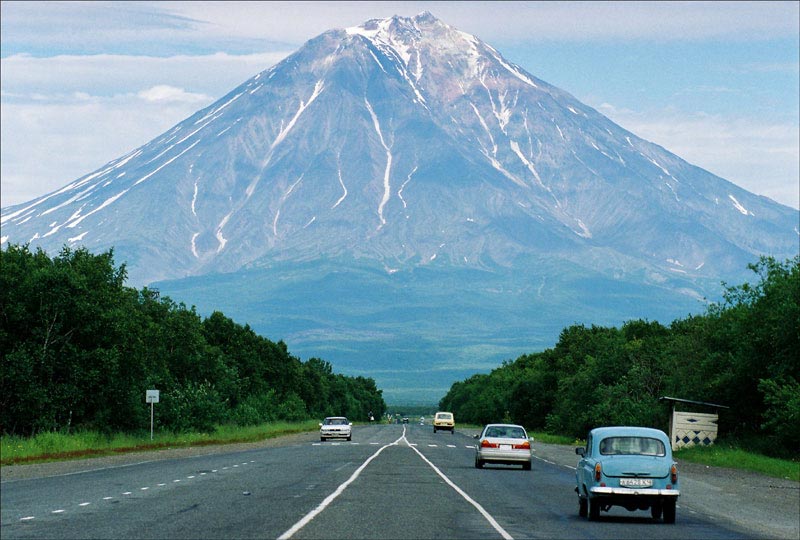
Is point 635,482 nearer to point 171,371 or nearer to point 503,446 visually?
point 503,446

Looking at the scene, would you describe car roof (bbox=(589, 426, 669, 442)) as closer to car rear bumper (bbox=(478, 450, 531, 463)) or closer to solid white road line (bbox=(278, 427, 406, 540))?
solid white road line (bbox=(278, 427, 406, 540))

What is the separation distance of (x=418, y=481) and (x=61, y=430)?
21476mm

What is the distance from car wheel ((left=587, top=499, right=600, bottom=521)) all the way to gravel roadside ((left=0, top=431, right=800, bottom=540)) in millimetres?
3015

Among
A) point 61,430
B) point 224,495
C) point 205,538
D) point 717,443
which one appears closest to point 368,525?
point 205,538

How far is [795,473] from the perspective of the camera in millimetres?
43562

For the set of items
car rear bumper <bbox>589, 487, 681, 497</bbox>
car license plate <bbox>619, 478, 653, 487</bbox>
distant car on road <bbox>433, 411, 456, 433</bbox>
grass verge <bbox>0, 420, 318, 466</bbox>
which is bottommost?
distant car on road <bbox>433, 411, 456, 433</bbox>

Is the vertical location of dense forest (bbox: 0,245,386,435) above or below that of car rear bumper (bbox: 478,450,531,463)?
above

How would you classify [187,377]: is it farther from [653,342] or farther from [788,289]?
[788,289]

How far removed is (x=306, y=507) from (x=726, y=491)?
16026mm

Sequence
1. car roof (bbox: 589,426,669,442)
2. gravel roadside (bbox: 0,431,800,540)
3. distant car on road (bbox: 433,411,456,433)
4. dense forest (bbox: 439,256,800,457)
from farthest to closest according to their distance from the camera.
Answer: distant car on road (bbox: 433,411,456,433)
dense forest (bbox: 439,256,800,457)
gravel roadside (bbox: 0,431,800,540)
car roof (bbox: 589,426,669,442)

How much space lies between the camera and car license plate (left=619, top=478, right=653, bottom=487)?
2594cm

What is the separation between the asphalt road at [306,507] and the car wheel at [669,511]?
1.03ft

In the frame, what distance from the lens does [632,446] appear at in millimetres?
26797

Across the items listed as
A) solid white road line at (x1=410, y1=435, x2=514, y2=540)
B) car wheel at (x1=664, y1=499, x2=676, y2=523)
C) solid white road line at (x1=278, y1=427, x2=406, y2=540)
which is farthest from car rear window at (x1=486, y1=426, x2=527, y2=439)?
car wheel at (x1=664, y1=499, x2=676, y2=523)
